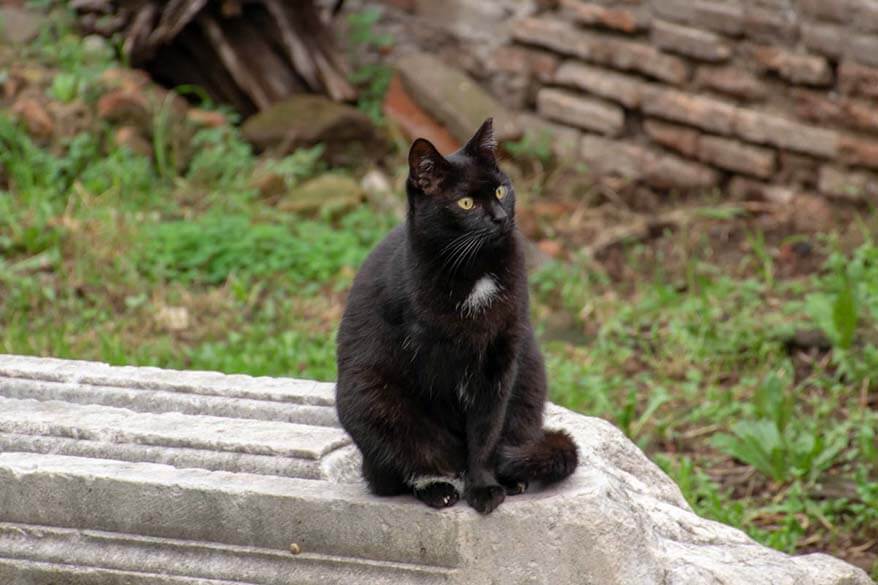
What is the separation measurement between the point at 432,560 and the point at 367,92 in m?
4.62

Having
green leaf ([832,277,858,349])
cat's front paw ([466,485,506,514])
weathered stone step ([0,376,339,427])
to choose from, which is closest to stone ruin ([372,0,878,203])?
green leaf ([832,277,858,349])

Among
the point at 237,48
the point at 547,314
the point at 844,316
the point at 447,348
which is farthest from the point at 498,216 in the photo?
the point at 237,48

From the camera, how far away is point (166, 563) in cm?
273

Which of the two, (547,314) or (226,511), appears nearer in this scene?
(226,511)

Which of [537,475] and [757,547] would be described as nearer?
[537,475]

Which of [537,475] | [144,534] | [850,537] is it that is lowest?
[850,537]

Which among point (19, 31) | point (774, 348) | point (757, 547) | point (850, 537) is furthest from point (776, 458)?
point (19, 31)

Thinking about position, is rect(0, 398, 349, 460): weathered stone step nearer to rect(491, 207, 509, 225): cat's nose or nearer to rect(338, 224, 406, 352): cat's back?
rect(338, 224, 406, 352): cat's back

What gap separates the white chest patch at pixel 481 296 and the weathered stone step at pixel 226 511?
45 cm

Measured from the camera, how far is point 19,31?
6.73 m

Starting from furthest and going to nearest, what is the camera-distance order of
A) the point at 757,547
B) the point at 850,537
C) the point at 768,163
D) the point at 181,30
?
1. the point at 181,30
2. the point at 768,163
3. the point at 850,537
4. the point at 757,547

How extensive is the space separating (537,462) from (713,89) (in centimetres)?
370

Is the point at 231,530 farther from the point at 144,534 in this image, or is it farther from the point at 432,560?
the point at 432,560

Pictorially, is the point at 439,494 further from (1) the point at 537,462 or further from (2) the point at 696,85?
(2) the point at 696,85
